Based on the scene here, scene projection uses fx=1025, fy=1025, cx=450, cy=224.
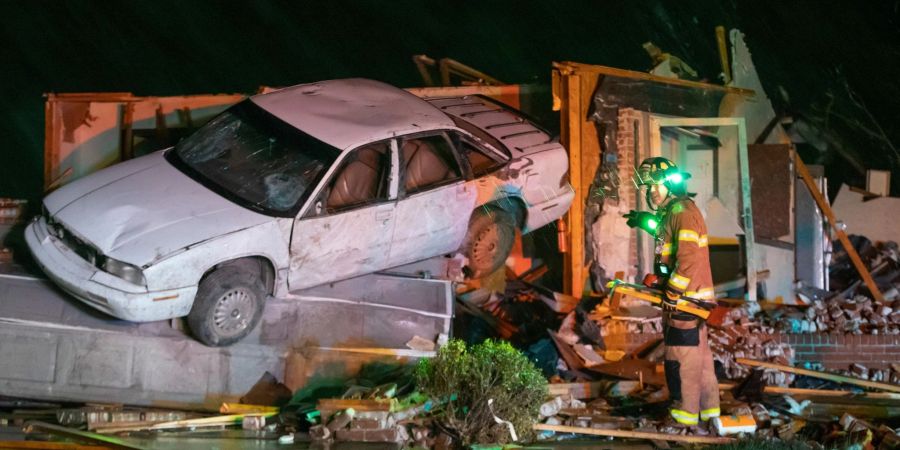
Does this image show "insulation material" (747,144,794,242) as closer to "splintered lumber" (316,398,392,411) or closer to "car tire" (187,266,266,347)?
"splintered lumber" (316,398,392,411)

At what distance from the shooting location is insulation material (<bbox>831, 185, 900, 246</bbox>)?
11648mm

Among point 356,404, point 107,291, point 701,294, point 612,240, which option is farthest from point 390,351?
point 612,240

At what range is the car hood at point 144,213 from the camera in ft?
23.3

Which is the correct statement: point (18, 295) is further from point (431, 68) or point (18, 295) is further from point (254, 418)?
point (431, 68)

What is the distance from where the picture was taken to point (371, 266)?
8.29 metres

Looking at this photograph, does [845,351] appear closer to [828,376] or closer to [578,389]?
[828,376]

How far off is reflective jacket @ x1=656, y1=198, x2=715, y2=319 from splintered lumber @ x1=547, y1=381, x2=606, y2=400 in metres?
1.25

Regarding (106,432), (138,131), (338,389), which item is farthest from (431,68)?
(106,432)

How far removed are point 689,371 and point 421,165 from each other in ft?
9.05

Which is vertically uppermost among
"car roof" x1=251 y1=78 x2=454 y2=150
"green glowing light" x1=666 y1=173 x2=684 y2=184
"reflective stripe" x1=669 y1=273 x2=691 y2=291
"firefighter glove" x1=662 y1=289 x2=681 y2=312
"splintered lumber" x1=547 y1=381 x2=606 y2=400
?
"car roof" x1=251 y1=78 x2=454 y2=150

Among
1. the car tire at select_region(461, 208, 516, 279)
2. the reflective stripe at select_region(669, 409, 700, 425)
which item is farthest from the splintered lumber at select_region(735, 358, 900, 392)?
the car tire at select_region(461, 208, 516, 279)

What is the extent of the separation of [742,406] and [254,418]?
3.63m

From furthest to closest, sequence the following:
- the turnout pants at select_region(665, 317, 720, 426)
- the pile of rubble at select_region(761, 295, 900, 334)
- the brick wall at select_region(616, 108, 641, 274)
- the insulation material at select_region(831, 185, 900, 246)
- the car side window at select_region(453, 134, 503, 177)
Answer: the insulation material at select_region(831, 185, 900, 246) → the brick wall at select_region(616, 108, 641, 274) → the pile of rubble at select_region(761, 295, 900, 334) → the car side window at select_region(453, 134, 503, 177) → the turnout pants at select_region(665, 317, 720, 426)

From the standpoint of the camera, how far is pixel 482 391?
22.7ft
